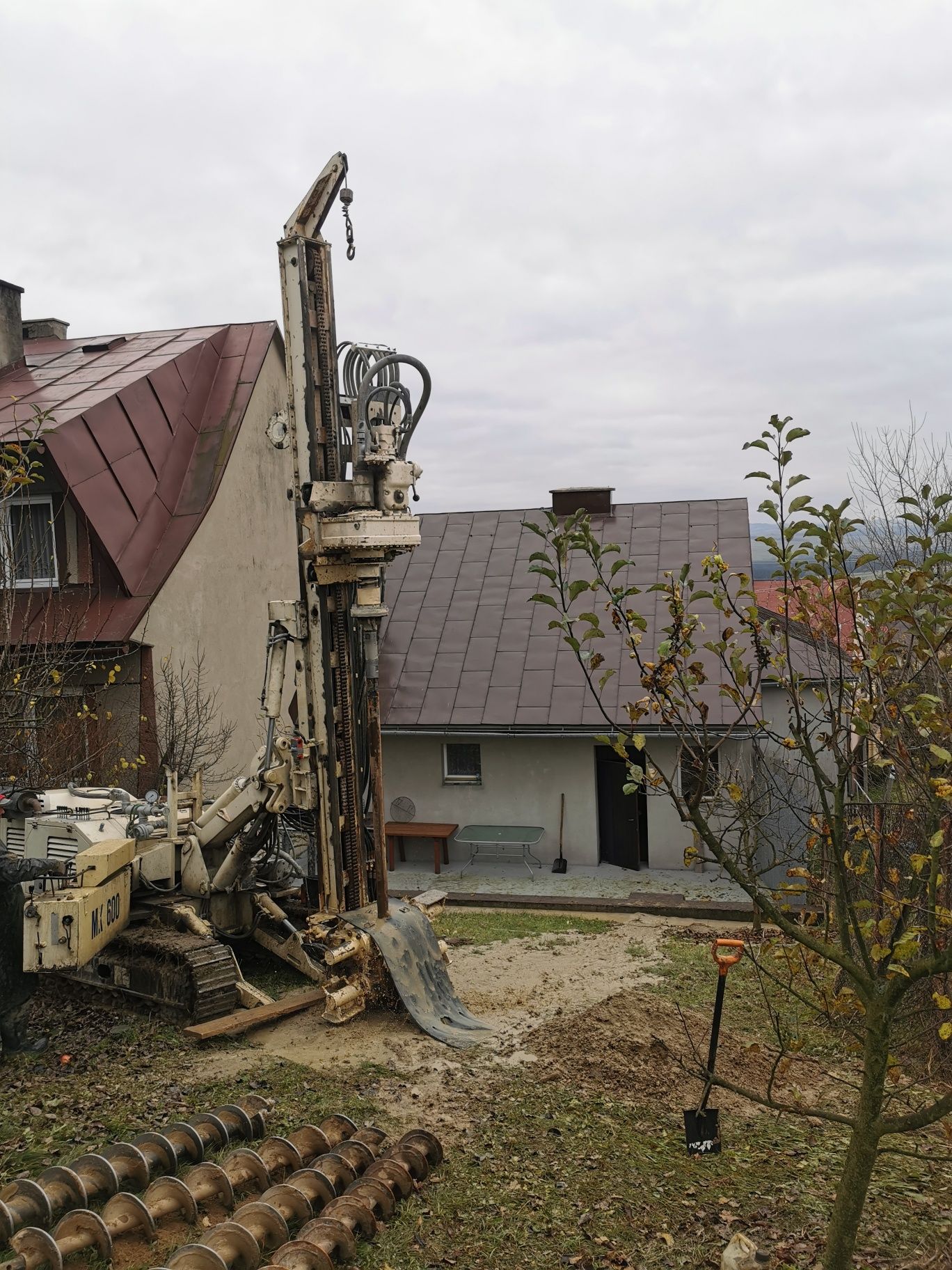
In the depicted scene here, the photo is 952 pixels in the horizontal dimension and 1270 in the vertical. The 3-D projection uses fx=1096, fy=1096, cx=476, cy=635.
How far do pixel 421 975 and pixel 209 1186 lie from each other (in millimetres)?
3404

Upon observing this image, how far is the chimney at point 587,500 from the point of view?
19.9 m

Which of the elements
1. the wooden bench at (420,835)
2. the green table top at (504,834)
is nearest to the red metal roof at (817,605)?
the green table top at (504,834)

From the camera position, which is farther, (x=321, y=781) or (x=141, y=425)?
(x=141, y=425)

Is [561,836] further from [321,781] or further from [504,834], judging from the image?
[321,781]

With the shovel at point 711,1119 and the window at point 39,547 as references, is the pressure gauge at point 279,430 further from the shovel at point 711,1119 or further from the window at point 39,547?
the window at point 39,547

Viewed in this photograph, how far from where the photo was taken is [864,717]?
390 centimetres

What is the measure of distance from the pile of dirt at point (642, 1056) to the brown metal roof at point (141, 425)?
28.5 ft


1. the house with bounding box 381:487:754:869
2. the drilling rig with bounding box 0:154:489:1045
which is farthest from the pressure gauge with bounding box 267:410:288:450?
the house with bounding box 381:487:754:869

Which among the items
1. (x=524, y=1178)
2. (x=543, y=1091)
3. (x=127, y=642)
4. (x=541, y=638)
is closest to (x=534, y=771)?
(x=541, y=638)

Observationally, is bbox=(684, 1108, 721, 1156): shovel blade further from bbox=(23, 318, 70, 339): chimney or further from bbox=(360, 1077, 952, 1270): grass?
bbox=(23, 318, 70, 339): chimney

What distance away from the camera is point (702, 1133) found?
22.7 feet

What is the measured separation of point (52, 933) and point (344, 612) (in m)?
3.50

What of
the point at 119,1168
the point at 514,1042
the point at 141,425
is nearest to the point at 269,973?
the point at 514,1042

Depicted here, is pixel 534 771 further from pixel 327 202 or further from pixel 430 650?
pixel 327 202
